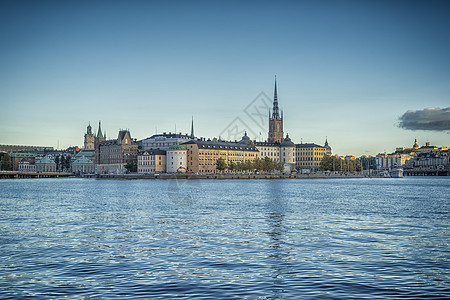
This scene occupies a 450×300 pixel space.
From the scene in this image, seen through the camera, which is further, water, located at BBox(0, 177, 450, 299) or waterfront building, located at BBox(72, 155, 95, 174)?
waterfront building, located at BBox(72, 155, 95, 174)

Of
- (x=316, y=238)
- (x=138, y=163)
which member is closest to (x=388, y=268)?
(x=316, y=238)

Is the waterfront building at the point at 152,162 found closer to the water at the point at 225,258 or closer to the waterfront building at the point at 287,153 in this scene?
the waterfront building at the point at 287,153

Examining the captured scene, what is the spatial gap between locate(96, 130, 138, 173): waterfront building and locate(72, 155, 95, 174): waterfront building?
11.2m

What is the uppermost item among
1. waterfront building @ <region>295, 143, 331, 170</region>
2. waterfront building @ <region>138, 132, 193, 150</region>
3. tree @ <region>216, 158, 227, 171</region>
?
waterfront building @ <region>138, 132, 193, 150</region>

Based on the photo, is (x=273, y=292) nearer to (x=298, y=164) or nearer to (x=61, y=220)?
(x=61, y=220)

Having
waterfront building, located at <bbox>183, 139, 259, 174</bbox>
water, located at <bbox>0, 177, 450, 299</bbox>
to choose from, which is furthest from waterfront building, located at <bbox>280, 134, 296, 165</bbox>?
water, located at <bbox>0, 177, 450, 299</bbox>

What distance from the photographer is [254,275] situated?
14.9m

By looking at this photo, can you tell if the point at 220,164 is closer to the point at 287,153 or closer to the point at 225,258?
the point at 287,153

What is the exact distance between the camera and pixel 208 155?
152 meters

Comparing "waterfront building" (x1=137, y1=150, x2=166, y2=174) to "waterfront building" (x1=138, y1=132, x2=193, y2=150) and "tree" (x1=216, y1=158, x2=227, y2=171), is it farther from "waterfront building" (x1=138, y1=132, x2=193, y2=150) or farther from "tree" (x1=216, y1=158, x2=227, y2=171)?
"tree" (x1=216, y1=158, x2=227, y2=171)

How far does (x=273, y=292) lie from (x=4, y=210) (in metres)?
29.9

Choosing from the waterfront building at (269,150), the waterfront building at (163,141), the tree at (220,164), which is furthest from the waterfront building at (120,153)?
the waterfront building at (269,150)

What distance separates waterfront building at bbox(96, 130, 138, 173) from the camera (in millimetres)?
168750

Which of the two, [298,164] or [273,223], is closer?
[273,223]
